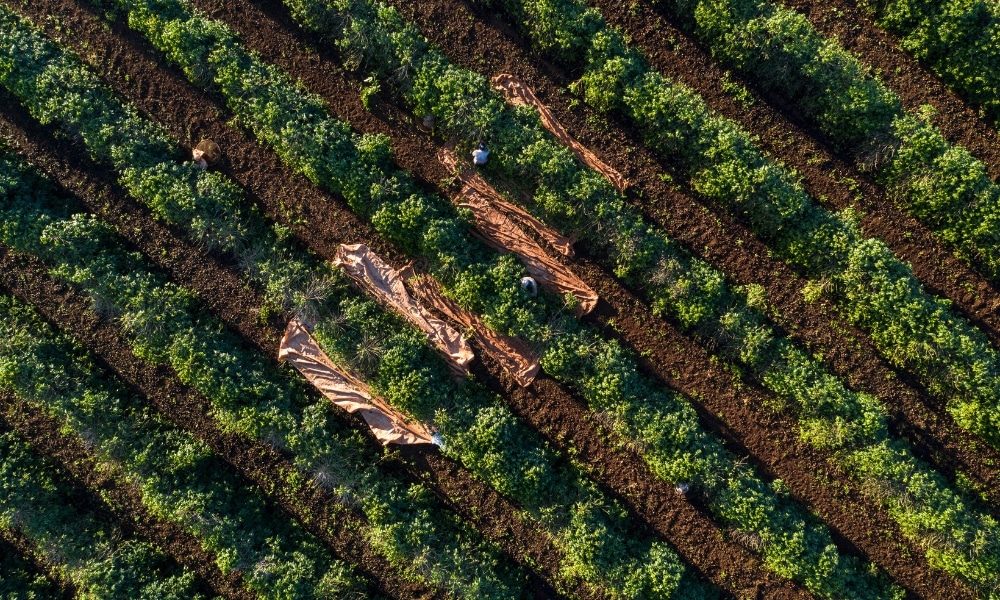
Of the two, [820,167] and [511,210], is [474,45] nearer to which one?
[511,210]

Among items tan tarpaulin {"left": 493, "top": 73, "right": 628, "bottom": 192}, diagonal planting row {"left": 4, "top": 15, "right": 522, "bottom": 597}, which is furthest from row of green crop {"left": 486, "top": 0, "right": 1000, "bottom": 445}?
diagonal planting row {"left": 4, "top": 15, "right": 522, "bottom": 597}

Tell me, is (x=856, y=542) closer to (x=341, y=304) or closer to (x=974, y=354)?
(x=974, y=354)

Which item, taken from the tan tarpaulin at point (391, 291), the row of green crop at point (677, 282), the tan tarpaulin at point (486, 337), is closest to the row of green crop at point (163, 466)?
the tan tarpaulin at point (391, 291)

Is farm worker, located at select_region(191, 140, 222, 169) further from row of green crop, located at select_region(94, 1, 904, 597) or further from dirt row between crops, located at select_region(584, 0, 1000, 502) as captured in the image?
dirt row between crops, located at select_region(584, 0, 1000, 502)

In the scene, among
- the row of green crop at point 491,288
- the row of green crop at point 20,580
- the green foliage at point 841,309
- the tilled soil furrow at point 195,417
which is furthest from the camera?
the tilled soil furrow at point 195,417

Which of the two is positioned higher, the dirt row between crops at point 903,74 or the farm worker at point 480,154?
the dirt row between crops at point 903,74

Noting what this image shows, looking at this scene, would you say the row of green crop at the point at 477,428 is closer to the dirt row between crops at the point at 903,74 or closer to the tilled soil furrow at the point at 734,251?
the tilled soil furrow at the point at 734,251
